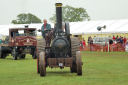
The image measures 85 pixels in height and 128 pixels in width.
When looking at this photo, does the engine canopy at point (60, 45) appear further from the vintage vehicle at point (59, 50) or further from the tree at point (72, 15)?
the tree at point (72, 15)

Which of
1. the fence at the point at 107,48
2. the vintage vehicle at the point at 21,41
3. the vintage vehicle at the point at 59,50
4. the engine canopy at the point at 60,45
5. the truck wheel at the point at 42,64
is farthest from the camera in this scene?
the fence at the point at 107,48

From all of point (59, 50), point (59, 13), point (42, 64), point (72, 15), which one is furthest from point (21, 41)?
point (72, 15)

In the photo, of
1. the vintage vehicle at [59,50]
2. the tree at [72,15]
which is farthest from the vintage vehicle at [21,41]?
the tree at [72,15]

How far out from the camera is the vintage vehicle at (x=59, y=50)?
11.3 m

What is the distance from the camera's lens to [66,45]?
1178 centimetres

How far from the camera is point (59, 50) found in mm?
11766

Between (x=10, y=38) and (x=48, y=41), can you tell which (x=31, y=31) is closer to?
(x=10, y=38)

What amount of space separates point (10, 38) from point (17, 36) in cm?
52

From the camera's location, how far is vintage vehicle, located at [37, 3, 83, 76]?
37.1 ft

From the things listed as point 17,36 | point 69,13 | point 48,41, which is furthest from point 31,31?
point 69,13

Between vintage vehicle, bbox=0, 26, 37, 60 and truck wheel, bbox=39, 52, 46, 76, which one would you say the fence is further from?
truck wheel, bbox=39, 52, 46, 76

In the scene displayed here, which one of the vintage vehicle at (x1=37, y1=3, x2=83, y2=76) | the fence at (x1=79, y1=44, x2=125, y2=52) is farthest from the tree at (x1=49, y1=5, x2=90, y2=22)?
the vintage vehicle at (x1=37, y1=3, x2=83, y2=76)

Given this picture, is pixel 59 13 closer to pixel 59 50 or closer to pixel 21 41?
pixel 59 50

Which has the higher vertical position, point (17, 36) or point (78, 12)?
point (78, 12)
